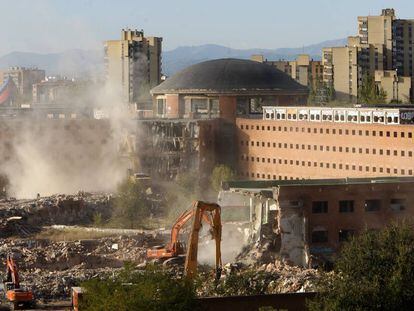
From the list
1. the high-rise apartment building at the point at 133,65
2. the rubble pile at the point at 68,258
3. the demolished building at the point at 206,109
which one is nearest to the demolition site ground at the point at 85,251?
the rubble pile at the point at 68,258

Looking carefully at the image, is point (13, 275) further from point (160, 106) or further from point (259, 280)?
point (160, 106)

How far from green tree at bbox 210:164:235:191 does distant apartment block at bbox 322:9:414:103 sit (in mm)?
49045

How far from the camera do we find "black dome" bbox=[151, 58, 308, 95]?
88625 millimetres

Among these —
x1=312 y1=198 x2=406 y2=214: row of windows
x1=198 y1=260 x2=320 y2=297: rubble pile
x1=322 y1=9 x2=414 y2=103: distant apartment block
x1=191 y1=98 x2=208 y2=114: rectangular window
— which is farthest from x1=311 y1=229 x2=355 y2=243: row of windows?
x1=322 y1=9 x2=414 y2=103: distant apartment block

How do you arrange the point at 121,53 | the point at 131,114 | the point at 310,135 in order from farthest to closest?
the point at 121,53
the point at 131,114
the point at 310,135

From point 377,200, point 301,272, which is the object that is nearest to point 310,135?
point 377,200

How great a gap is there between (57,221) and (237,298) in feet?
95.0

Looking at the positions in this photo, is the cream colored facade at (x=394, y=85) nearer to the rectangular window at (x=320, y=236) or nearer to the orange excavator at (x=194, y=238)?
the rectangular window at (x=320, y=236)

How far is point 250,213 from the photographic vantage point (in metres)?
54.6

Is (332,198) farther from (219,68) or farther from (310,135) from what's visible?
(219,68)

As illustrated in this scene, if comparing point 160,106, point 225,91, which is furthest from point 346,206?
point 160,106

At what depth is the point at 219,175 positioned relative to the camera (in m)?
81.0

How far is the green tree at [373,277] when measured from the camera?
35.7m

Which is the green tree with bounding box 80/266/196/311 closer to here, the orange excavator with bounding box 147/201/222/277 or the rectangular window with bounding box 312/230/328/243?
the orange excavator with bounding box 147/201/222/277
